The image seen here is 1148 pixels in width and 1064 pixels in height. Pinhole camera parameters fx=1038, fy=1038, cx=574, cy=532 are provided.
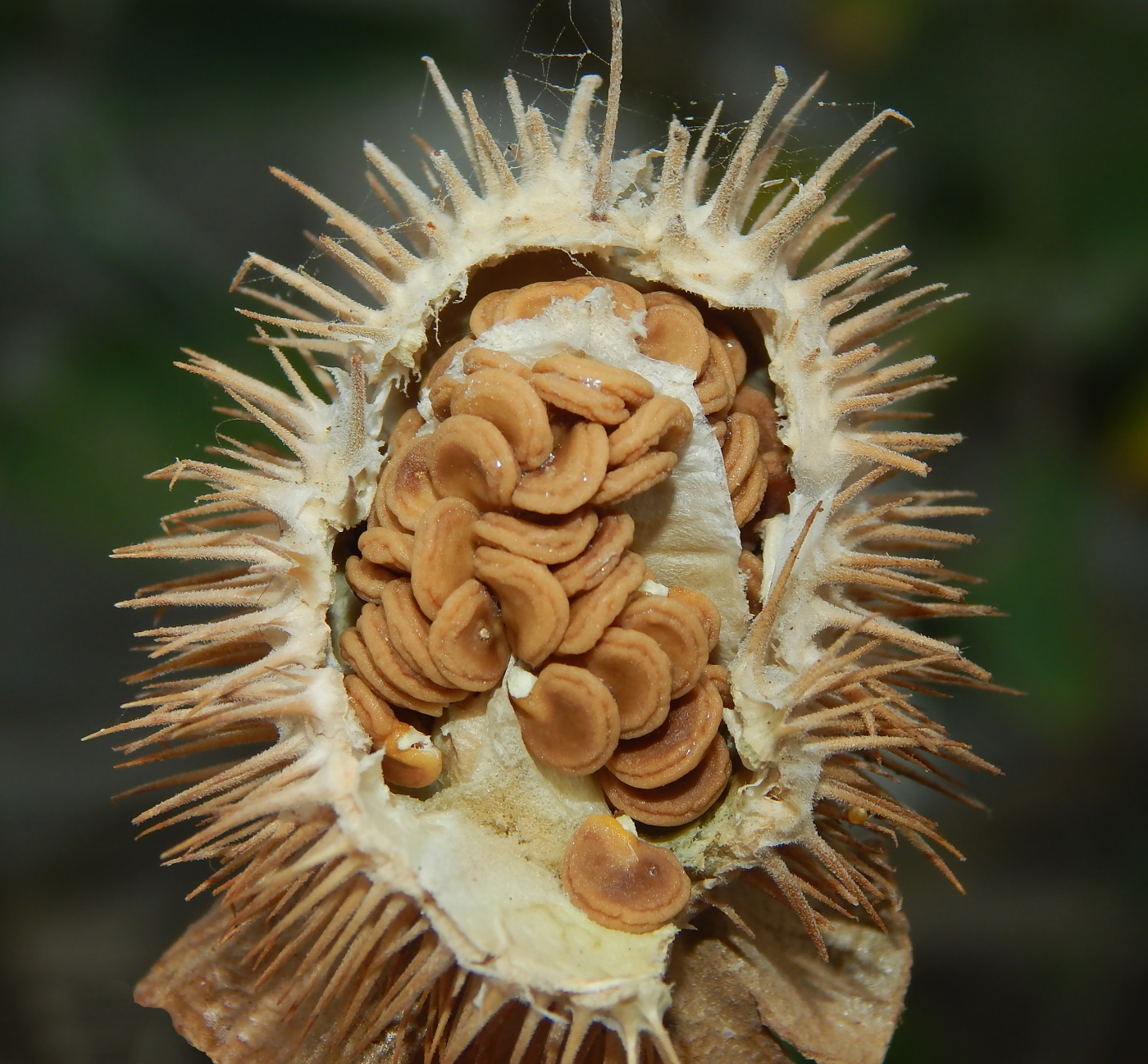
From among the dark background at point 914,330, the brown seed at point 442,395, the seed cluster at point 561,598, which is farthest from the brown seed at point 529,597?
the dark background at point 914,330

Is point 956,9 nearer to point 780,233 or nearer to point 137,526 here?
point 780,233

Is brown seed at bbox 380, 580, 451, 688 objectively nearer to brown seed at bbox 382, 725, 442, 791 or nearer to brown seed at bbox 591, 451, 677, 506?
brown seed at bbox 382, 725, 442, 791

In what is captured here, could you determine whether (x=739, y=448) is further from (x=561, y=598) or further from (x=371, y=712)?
(x=371, y=712)

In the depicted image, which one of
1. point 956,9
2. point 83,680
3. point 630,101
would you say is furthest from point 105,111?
point 956,9

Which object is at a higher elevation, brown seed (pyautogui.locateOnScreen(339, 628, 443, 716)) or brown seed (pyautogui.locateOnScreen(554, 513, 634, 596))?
brown seed (pyautogui.locateOnScreen(554, 513, 634, 596))

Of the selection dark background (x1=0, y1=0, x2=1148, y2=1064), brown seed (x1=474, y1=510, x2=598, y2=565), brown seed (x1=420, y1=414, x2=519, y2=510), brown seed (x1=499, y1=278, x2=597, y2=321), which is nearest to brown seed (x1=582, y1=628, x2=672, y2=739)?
brown seed (x1=474, y1=510, x2=598, y2=565)

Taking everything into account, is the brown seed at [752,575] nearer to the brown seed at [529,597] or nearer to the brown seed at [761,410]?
the brown seed at [761,410]

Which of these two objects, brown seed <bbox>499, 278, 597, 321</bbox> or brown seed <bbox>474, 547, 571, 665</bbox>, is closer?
brown seed <bbox>474, 547, 571, 665</bbox>
